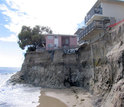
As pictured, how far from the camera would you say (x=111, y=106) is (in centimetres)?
805

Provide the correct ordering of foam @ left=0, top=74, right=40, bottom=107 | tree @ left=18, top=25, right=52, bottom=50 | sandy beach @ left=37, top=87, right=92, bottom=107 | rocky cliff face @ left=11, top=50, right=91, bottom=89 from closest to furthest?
sandy beach @ left=37, top=87, right=92, bottom=107 → foam @ left=0, top=74, right=40, bottom=107 → rocky cliff face @ left=11, top=50, right=91, bottom=89 → tree @ left=18, top=25, right=52, bottom=50

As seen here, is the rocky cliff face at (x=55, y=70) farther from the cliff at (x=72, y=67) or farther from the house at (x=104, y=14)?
the house at (x=104, y=14)

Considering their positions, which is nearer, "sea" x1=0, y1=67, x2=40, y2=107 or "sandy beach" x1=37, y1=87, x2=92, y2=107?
"sandy beach" x1=37, y1=87, x2=92, y2=107

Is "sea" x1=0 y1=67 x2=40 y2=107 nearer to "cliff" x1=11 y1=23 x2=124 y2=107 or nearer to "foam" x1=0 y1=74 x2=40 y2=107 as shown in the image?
"foam" x1=0 y1=74 x2=40 y2=107

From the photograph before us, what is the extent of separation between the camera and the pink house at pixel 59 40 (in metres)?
32.6

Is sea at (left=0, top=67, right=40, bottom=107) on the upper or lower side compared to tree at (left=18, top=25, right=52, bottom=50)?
lower

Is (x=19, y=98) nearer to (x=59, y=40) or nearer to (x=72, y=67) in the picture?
(x=72, y=67)

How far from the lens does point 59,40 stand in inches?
1307

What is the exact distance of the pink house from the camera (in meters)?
32.6

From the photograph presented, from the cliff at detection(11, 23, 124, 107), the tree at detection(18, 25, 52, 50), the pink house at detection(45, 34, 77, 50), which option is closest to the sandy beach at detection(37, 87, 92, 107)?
the cliff at detection(11, 23, 124, 107)

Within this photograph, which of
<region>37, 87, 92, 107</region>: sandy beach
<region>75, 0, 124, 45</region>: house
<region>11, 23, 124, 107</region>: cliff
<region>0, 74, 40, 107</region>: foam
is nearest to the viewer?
<region>37, 87, 92, 107</region>: sandy beach

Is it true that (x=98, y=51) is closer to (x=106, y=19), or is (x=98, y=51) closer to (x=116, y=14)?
(x=106, y=19)

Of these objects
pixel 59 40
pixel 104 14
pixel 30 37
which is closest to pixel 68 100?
pixel 104 14

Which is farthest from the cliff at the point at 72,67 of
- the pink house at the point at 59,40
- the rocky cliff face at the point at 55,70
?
the pink house at the point at 59,40
